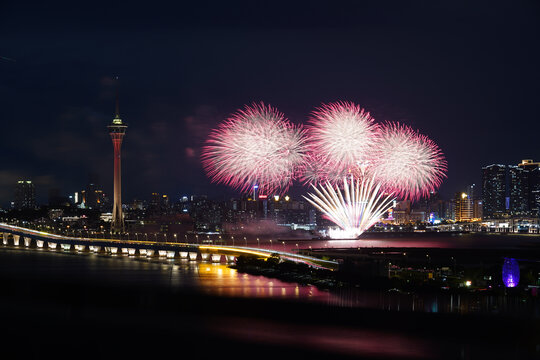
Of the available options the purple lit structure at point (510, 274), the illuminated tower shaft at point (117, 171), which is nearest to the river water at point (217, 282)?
the purple lit structure at point (510, 274)

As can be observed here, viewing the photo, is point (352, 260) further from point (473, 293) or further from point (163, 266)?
point (163, 266)

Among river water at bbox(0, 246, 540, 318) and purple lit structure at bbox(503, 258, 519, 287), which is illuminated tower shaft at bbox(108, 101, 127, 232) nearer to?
river water at bbox(0, 246, 540, 318)

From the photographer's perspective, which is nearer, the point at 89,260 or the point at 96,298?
A: the point at 96,298

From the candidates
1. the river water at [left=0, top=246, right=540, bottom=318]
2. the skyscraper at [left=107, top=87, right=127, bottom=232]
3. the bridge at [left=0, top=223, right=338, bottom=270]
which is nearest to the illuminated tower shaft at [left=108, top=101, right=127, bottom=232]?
the skyscraper at [left=107, top=87, right=127, bottom=232]

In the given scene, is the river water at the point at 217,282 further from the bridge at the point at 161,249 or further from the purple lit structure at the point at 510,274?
the purple lit structure at the point at 510,274

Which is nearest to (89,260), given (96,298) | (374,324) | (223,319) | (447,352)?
(96,298)

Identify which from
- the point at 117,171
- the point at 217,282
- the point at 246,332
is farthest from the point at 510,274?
the point at 117,171

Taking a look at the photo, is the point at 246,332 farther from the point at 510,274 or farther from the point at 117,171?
the point at 117,171
